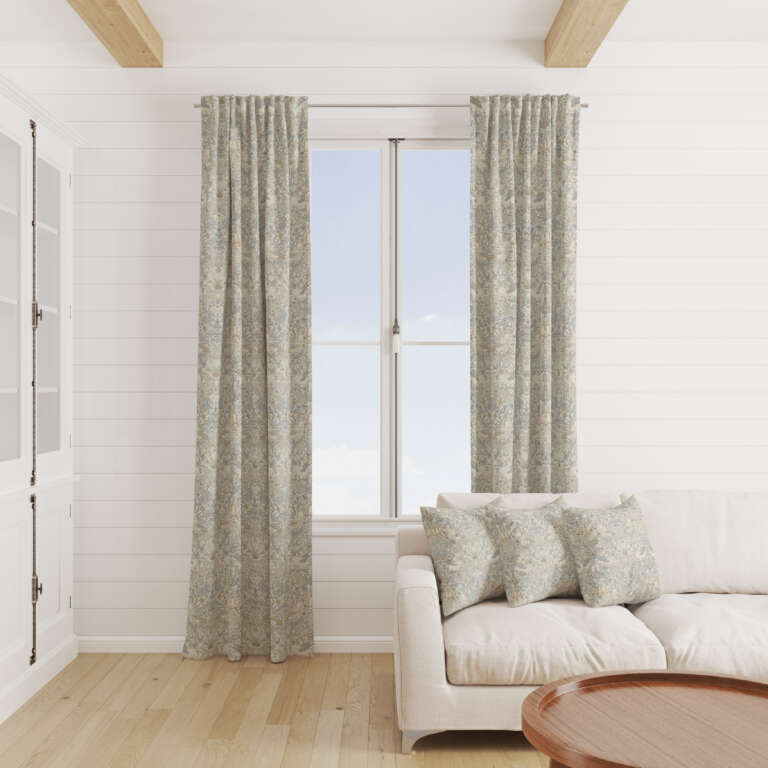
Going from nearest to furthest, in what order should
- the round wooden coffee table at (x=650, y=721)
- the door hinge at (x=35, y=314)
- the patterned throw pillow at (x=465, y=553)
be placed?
1. the round wooden coffee table at (x=650, y=721)
2. the patterned throw pillow at (x=465, y=553)
3. the door hinge at (x=35, y=314)

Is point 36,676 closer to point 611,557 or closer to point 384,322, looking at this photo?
point 384,322

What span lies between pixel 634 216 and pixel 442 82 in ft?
3.83

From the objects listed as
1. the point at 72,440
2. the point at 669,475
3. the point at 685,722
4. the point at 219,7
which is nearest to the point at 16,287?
the point at 72,440

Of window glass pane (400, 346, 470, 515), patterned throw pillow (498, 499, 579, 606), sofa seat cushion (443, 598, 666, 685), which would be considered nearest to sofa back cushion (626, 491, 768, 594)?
patterned throw pillow (498, 499, 579, 606)

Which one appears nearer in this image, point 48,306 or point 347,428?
point 48,306

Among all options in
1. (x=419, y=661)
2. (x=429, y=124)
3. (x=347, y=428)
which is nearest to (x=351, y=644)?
(x=347, y=428)

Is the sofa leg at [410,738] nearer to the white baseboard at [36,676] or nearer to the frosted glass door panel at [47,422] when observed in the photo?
the white baseboard at [36,676]

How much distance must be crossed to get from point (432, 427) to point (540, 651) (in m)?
1.50

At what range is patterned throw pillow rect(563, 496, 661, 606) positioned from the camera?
294 centimetres

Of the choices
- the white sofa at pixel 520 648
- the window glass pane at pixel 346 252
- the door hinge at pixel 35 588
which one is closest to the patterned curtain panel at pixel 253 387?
the window glass pane at pixel 346 252

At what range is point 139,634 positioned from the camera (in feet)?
12.5

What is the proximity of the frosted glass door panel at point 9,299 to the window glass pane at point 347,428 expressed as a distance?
1.40 metres

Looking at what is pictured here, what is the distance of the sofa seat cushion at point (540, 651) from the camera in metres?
2.62

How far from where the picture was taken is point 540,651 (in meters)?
2.63
